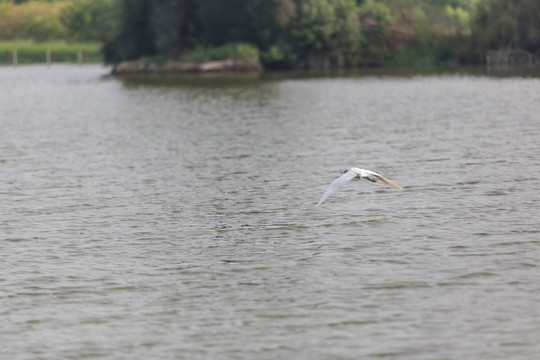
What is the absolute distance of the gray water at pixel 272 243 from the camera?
10391mm

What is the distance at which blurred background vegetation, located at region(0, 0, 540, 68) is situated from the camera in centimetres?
7669

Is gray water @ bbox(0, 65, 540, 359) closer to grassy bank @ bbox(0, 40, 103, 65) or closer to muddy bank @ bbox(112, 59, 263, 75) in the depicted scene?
muddy bank @ bbox(112, 59, 263, 75)

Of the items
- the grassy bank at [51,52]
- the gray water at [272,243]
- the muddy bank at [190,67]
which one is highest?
the grassy bank at [51,52]

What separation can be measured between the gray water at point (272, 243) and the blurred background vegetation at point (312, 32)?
151 ft

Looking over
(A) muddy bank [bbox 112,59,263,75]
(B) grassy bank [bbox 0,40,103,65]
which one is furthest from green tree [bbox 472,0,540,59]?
(B) grassy bank [bbox 0,40,103,65]

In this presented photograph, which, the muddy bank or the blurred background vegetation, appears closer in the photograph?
the blurred background vegetation

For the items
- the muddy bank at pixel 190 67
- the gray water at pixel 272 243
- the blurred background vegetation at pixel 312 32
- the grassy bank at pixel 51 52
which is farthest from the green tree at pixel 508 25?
the grassy bank at pixel 51 52

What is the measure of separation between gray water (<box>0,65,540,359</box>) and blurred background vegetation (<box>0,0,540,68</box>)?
151 feet

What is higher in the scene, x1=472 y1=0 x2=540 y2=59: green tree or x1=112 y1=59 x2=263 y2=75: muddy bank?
x1=472 y1=0 x2=540 y2=59: green tree

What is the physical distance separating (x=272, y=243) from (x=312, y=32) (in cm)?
6632

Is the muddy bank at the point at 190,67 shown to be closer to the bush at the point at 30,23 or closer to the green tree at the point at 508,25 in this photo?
the green tree at the point at 508,25

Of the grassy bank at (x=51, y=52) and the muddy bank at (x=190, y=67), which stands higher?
the grassy bank at (x=51, y=52)

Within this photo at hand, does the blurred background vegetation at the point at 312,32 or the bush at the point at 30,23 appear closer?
the blurred background vegetation at the point at 312,32

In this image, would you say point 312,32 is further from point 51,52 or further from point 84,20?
point 84,20
